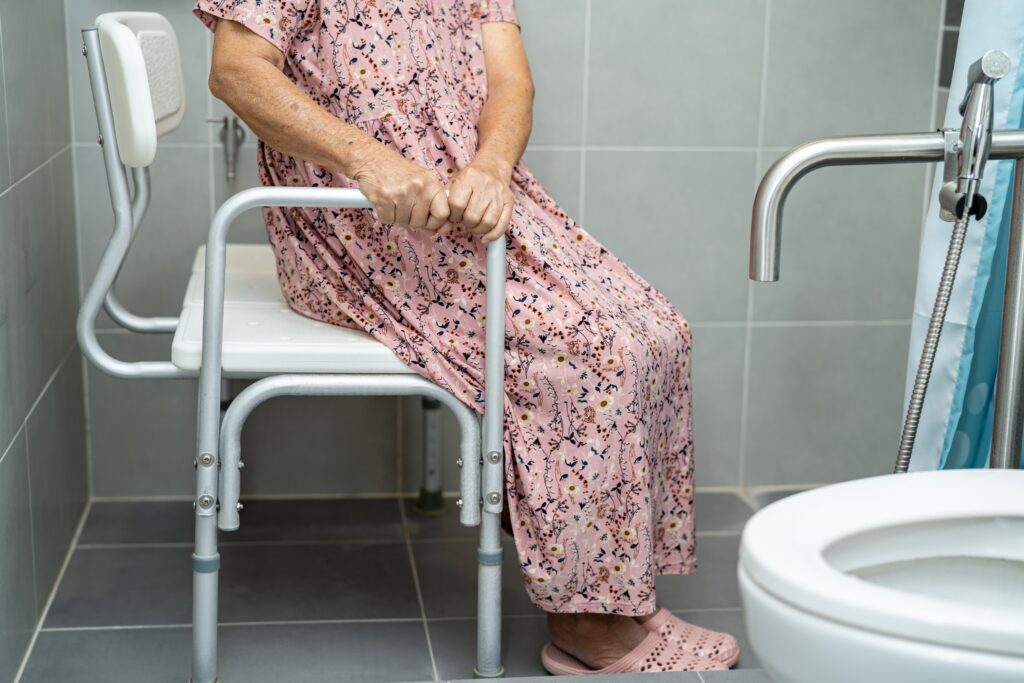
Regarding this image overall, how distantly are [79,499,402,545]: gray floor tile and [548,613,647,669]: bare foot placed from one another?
0.60m

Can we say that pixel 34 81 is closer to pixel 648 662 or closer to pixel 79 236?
pixel 79 236

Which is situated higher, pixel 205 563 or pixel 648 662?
pixel 205 563

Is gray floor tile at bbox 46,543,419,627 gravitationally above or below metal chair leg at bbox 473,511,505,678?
below

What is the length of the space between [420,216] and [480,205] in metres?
0.08

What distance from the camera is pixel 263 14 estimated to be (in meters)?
1.62

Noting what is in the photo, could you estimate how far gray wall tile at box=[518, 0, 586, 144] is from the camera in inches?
87.5

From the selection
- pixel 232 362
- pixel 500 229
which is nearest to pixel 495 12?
pixel 500 229

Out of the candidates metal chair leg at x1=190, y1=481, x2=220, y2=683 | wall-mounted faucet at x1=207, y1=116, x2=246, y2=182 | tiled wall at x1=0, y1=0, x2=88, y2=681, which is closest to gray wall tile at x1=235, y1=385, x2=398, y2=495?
tiled wall at x1=0, y1=0, x2=88, y2=681

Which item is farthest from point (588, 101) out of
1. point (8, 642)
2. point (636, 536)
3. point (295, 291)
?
point (8, 642)

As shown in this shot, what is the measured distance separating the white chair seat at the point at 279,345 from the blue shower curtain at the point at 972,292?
2.23ft

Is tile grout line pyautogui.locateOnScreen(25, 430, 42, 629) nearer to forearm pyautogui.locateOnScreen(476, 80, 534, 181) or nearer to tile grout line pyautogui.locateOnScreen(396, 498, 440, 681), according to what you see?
tile grout line pyautogui.locateOnScreen(396, 498, 440, 681)

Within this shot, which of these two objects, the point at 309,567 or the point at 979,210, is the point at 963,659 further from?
the point at 309,567

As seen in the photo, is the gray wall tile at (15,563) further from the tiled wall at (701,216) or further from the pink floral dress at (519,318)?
the tiled wall at (701,216)

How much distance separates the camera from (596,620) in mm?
1679
